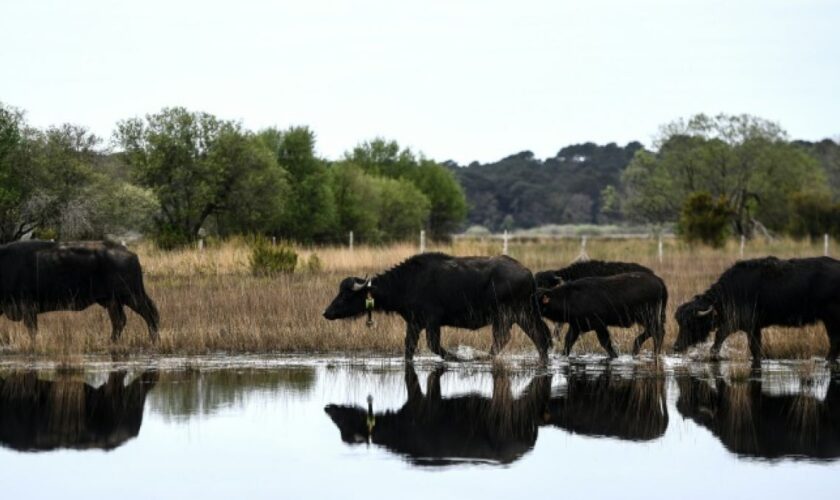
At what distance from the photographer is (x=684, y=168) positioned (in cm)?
8862

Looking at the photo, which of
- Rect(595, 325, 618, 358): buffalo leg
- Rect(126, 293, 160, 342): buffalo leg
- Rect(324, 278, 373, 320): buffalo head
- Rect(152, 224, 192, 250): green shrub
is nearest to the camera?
Rect(595, 325, 618, 358): buffalo leg

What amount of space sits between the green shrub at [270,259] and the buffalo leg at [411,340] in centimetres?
1696

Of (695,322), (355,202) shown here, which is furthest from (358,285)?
Answer: (355,202)

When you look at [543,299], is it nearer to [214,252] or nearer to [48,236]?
[214,252]

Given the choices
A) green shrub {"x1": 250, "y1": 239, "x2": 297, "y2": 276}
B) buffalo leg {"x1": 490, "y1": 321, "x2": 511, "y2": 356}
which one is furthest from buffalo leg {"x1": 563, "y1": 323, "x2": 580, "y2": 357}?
green shrub {"x1": 250, "y1": 239, "x2": 297, "y2": 276}

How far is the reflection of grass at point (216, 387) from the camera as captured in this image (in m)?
15.2

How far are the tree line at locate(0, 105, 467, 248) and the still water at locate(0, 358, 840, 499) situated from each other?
24.8 m

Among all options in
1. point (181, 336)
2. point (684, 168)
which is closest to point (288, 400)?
point (181, 336)

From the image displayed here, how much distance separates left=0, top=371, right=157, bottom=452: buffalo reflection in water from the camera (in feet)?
42.9

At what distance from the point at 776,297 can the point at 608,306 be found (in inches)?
98.5

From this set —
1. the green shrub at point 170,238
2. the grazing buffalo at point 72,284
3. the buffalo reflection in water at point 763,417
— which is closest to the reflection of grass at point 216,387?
the grazing buffalo at point 72,284

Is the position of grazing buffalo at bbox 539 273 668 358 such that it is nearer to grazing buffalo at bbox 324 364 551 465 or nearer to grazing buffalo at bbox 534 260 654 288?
grazing buffalo at bbox 534 260 654 288

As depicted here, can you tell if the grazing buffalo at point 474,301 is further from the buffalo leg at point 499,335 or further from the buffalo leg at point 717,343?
the buffalo leg at point 717,343

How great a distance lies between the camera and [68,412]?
48.2 ft
